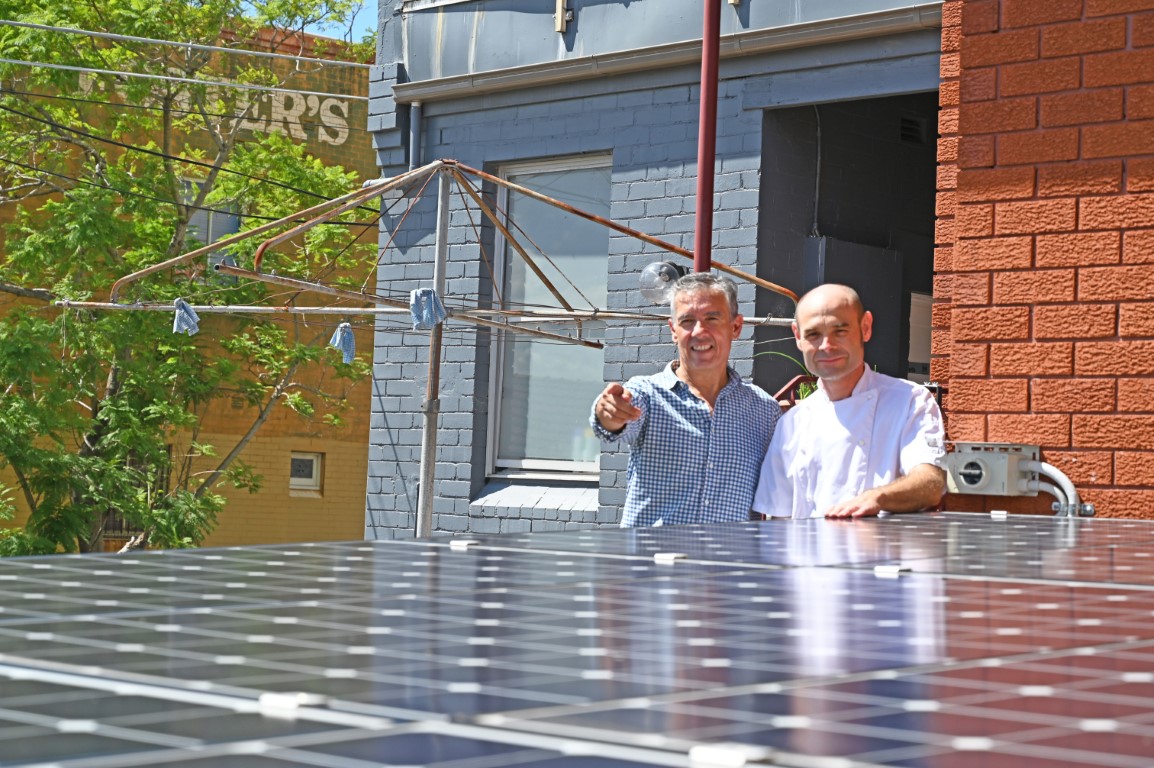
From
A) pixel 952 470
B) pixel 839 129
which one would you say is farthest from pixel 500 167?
pixel 952 470

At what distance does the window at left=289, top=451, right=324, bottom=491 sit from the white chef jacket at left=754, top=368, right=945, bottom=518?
21.5 meters

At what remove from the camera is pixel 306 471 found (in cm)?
2580

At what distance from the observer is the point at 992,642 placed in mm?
1375

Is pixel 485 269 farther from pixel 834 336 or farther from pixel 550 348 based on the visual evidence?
pixel 834 336

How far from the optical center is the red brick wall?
5.23m

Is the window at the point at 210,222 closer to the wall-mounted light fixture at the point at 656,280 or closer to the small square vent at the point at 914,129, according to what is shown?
the small square vent at the point at 914,129

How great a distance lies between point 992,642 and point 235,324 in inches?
871

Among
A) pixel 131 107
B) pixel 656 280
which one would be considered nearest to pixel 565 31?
pixel 656 280

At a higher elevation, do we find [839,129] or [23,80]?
[23,80]

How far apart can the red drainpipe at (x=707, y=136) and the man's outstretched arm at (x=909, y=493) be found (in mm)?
3148

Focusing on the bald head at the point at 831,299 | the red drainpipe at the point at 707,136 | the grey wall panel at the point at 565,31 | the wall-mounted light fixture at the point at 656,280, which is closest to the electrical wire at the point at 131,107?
the grey wall panel at the point at 565,31

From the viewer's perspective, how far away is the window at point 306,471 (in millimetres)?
25578

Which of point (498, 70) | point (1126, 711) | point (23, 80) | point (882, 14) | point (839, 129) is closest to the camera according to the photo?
point (1126, 711)

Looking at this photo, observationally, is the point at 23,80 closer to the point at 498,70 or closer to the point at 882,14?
the point at 498,70
